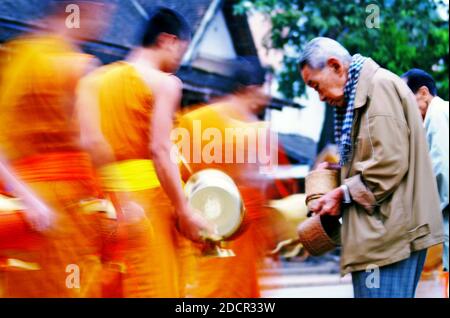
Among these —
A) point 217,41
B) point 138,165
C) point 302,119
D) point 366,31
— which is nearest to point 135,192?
point 138,165

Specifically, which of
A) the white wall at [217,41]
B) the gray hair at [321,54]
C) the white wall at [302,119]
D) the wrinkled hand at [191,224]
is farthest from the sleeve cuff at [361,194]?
the white wall at [302,119]

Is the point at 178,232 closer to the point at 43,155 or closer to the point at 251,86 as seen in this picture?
the point at 43,155

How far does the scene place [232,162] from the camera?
4.36 m

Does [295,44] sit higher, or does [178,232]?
[295,44]

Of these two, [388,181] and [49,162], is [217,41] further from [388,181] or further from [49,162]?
[388,181]

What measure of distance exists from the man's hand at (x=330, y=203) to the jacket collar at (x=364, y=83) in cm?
36

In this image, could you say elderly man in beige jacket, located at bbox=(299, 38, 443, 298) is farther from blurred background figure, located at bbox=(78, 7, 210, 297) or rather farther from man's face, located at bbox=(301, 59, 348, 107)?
blurred background figure, located at bbox=(78, 7, 210, 297)

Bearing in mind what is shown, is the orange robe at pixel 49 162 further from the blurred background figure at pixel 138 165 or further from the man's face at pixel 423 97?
the man's face at pixel 423 97

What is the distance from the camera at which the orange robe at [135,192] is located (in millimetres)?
3561

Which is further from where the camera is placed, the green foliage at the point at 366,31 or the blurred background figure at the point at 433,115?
the green foliage at the point at 366,31

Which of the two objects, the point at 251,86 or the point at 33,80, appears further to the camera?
the point at 251,86
